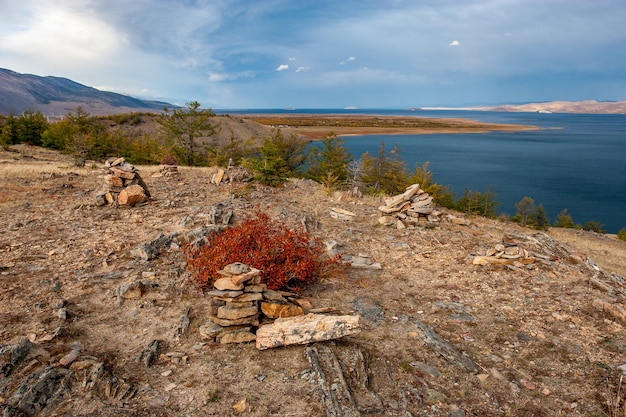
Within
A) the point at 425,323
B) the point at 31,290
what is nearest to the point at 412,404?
the point at 425,323

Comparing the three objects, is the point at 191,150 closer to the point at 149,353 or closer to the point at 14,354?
the point at 14,354

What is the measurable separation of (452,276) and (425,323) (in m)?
2.58

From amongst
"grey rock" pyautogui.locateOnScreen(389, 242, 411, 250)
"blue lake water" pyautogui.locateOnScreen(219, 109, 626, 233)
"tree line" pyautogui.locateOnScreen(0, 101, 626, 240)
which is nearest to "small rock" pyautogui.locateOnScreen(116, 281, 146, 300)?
"grey rock" pyautogui.locateOnScreen(389, 242, 411, 250)

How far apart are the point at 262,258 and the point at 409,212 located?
7.58m

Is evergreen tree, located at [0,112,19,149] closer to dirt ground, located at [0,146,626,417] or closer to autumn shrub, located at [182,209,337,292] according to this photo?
dirt ground, located at [0,146,626,417]

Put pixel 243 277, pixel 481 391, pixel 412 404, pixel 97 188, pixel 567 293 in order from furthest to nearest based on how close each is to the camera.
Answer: pixel 97 188 < pixel 567 293 < pixel 243 277 < pixel 481 391 < pixel 412 404

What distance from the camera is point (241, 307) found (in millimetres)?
5930

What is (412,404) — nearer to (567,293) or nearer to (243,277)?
(243,277)

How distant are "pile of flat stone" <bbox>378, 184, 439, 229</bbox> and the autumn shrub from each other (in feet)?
17.1

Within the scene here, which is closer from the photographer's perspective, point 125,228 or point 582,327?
point 582,327

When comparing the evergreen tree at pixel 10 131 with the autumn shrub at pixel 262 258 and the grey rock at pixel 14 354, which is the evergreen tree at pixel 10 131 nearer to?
the autumn shrub at pixel 262 258

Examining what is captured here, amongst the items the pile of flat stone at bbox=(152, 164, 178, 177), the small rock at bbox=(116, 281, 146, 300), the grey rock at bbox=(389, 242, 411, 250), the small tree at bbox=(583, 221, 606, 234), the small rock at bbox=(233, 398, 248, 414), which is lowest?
the small tree at bbox=(583, 221, 606, 234)

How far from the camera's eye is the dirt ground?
4.55 metres

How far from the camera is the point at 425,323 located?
6.72 m
